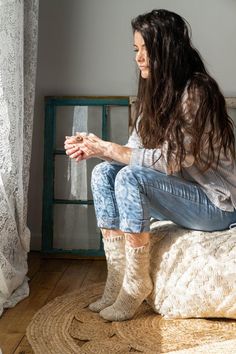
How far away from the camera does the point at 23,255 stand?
217 centimetres

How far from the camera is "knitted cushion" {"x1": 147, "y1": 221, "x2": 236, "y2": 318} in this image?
1.70m

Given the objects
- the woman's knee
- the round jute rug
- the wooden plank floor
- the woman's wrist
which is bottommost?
the wooden plank floor

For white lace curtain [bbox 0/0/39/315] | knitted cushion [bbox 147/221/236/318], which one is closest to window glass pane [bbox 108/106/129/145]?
white lace curtain [bbox 0/0/39/315]

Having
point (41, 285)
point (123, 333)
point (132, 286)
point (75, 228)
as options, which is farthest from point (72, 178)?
point (123, 333)

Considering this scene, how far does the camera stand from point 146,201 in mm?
1713

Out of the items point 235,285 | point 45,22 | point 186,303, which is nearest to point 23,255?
point 186,303

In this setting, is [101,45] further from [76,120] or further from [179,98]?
[179,98]

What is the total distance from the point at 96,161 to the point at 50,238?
43 cm

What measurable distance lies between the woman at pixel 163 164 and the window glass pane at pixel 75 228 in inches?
29.1

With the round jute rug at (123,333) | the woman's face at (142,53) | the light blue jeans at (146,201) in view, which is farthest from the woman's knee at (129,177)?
the round jute rug at (123,333)

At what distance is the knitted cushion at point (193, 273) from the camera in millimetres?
1699

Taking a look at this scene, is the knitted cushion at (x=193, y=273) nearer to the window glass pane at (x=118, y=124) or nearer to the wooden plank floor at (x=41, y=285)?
the wooden plank floor at (x=41, y=285)

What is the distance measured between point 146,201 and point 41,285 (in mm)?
669

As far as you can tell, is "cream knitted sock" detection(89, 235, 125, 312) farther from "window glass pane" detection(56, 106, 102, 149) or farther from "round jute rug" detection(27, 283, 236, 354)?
"window glass pane" detection(56, 106, 102, 149)
